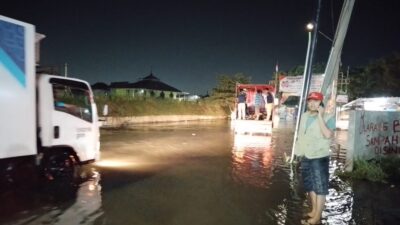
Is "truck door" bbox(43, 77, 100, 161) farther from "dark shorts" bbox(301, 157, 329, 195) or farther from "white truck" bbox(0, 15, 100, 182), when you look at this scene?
"dark shorts" bbox(301, 157, 329, 195)

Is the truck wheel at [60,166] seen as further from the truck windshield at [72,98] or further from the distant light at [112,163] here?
the distant light at [112,163]

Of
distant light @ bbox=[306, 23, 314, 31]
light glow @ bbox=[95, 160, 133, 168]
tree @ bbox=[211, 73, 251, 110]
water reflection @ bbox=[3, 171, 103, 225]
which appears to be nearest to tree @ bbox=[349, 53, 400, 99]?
tree @ bbox=[211, 73, 251, 110]

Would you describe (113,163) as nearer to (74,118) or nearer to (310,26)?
(74,118)

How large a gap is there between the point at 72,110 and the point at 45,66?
1173mm

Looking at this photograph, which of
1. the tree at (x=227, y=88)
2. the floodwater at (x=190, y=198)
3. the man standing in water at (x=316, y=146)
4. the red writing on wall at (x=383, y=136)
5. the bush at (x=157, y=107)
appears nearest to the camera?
the man standing in water at (x=316, y=146)

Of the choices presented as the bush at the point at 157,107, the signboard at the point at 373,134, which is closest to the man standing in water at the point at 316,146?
the signboard at the point at 373,134

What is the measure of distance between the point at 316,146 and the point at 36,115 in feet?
18.1

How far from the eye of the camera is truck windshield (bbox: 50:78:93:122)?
345 inches

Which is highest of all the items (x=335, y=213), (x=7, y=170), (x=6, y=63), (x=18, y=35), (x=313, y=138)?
(x=18, y=35)

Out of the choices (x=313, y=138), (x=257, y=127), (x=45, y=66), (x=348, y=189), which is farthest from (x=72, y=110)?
(x=257, y=127)

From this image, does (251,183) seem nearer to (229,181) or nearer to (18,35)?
(229,181)

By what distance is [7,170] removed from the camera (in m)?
7.74

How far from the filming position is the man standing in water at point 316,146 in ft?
20.8

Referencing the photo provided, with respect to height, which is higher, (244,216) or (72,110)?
(72,110)
